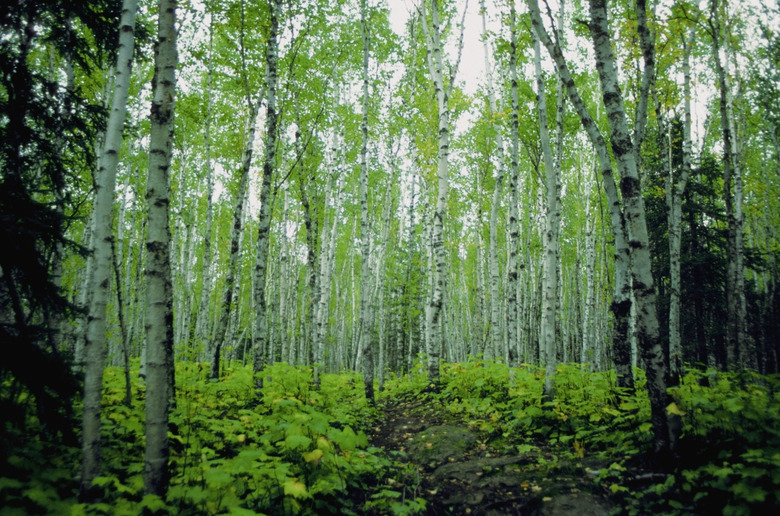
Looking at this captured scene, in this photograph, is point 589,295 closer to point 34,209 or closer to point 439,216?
point 439,216

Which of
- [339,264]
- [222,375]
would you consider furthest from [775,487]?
[339,264]

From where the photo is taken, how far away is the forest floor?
3583 millimetres

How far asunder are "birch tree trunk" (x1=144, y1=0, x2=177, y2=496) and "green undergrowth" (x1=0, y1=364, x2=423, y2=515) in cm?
27

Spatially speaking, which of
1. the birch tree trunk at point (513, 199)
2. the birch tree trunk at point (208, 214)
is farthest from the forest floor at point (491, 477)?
the birch tree trunk at point (208, 214)

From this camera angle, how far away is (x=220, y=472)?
3045mm

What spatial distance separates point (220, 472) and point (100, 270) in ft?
6.79

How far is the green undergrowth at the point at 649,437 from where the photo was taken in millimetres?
2885

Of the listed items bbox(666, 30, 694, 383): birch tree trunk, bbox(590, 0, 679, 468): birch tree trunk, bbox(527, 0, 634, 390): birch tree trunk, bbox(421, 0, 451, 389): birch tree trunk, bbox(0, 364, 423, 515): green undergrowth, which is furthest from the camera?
bbox(421, 0, 451, 389): birch tree trunk

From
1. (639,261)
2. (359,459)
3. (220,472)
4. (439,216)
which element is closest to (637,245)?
(639,261)

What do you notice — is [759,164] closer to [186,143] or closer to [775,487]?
[775,487]

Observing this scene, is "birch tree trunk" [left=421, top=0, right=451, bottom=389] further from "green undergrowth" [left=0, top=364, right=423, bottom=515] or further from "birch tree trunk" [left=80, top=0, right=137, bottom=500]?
"birch tree trunk" [left=80, top=0, right=137, bottom=500]

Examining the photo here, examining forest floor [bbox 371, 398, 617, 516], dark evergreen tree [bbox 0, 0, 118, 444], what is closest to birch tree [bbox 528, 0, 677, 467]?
forest floor [bbox 371, 398, 617, 516]

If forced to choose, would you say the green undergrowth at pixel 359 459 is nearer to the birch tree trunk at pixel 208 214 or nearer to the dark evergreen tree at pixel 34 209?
the dark evergreen tree at pixel 34 209

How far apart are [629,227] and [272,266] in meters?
18.1
